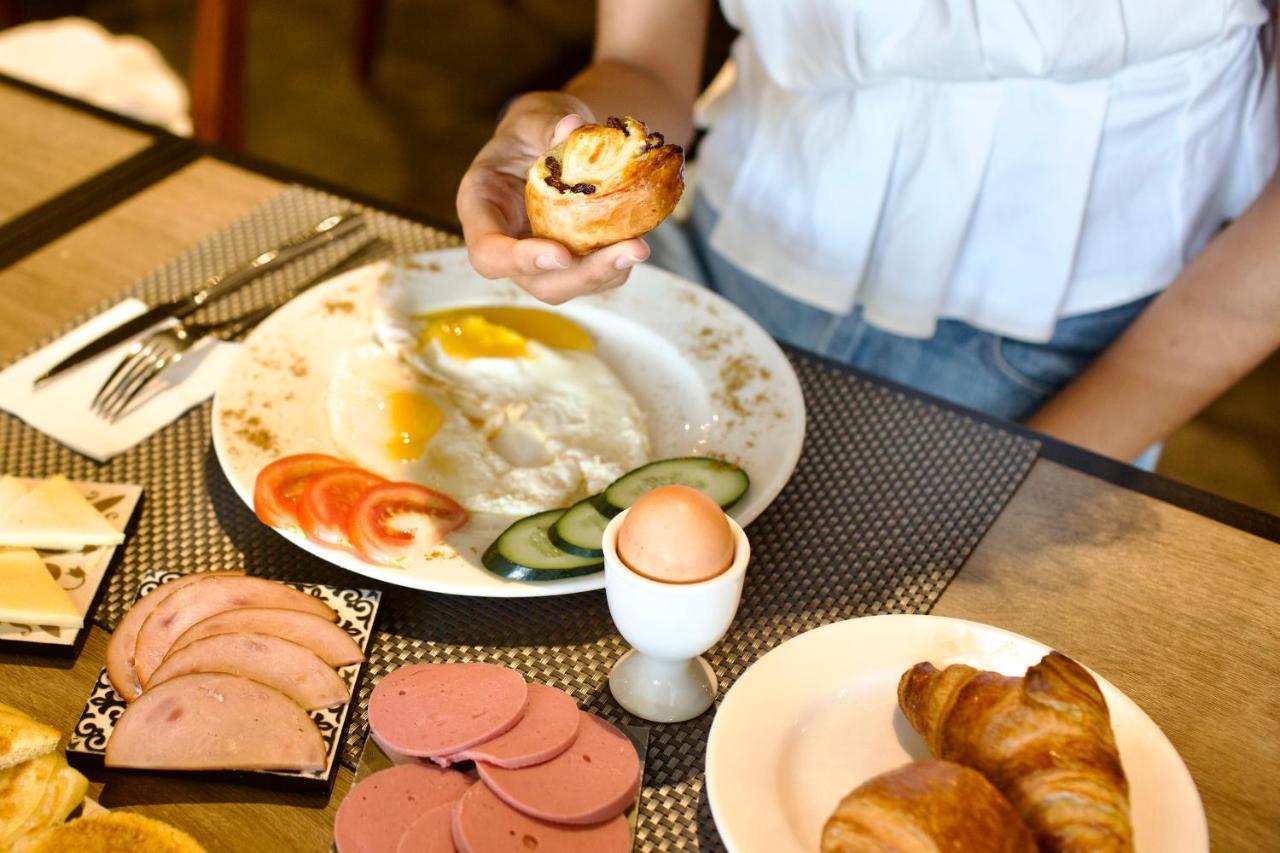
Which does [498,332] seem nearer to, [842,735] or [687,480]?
[687,480]

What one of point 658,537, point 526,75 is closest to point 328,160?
point 526,75

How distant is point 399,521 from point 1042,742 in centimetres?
65

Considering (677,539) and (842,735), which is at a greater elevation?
(677,539)

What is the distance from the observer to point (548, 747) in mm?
920

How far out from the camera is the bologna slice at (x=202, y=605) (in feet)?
3.40

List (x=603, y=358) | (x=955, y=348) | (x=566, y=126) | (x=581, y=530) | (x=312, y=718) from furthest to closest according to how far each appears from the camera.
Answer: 1. (x=955, y=348)
2. (x=603, y=358)
3. (x=566, y=126)
4. (x=581, y=530)
5. (x=312, y=718)

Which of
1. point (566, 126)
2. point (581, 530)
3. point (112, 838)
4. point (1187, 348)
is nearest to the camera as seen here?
point (112, 838)

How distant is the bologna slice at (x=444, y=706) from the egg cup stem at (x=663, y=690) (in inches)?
4.9

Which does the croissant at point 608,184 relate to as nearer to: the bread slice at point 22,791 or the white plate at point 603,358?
the white plate at point 603,358

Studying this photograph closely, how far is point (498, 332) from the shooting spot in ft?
4.75

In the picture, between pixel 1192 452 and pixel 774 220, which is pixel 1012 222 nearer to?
pixel 774 220

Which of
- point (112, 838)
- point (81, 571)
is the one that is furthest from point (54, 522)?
point (112, 838)

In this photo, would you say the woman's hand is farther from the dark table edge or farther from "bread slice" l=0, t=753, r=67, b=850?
"bread slice" l=0, t=753, r=67, b=850

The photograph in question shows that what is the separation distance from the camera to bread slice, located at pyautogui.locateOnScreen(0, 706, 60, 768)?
0.92 meters
